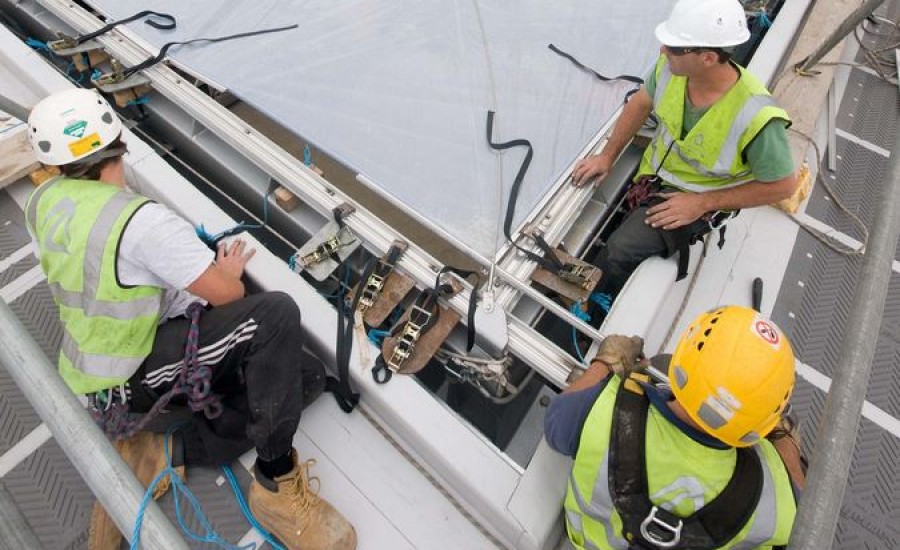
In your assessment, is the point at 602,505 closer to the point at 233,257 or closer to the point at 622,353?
the point at 622,353

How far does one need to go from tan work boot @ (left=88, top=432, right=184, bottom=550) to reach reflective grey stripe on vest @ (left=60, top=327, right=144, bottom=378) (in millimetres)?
280

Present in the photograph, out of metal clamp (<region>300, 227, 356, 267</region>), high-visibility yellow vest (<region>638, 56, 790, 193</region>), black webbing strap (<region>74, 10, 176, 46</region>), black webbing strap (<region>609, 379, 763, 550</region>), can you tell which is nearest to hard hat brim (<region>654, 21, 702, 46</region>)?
high-visibility yellow vest (<region>638, 56, 790, 193</region>)

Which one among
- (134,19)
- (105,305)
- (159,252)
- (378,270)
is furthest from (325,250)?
(134,19)

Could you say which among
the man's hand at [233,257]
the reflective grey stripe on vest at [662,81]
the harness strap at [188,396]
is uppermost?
the reflective grey stripe on vest at [662,81]

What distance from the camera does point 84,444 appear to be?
101cm

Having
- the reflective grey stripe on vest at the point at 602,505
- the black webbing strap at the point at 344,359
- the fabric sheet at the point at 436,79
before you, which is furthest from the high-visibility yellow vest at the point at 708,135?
the black webbing strap at the point at 344,359

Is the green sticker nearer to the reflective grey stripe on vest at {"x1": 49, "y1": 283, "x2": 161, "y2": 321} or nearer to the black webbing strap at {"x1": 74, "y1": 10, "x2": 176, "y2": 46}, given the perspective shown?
the reflective grey stripe on vest at {"x1": 49, "y1": 283, "x2": 161, "y2": 321}

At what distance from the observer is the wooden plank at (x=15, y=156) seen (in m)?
2.24

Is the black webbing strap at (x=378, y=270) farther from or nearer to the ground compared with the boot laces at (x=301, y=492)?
farther from the ground

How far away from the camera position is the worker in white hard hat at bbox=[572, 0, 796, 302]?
5.75 feet

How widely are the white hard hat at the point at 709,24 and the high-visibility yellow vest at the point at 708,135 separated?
19cm

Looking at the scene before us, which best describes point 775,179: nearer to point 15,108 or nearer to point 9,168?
point 15,108

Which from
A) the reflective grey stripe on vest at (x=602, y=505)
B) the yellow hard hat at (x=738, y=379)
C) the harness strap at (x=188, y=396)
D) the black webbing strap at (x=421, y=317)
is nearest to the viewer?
the yellow hard hat at (x=738, y=379)

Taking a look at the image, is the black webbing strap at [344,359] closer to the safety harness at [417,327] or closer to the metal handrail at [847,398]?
the safety harness at [417,327]
